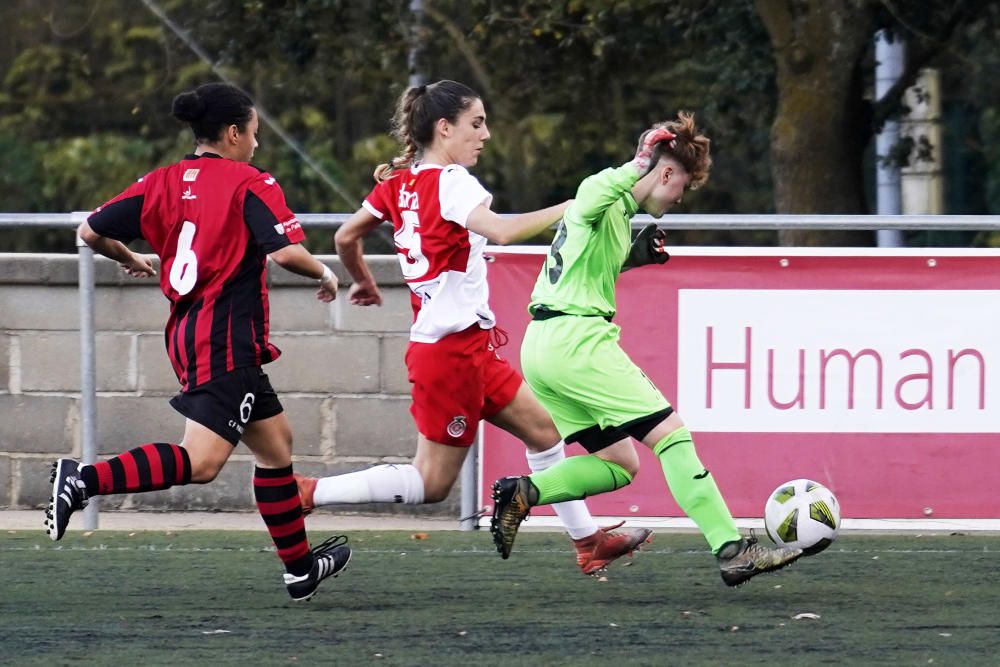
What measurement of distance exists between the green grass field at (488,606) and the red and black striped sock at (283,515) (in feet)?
0.53

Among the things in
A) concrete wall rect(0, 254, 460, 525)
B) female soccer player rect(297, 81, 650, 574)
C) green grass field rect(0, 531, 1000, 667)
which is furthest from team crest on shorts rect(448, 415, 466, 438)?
concrete wall rect(0, 254, 460, 525)

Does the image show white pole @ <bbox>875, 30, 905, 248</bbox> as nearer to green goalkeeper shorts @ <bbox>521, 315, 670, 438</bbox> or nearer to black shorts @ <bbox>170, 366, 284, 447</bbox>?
green goalkeeper shorts @ <bbox>521, 315, 670, 438</bbox>

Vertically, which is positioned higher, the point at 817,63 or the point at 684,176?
the point at 817,63

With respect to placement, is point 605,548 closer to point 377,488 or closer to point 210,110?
point 377,488

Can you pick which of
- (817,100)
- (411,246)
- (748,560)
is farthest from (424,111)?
(817,100)

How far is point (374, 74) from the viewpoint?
1955 cm

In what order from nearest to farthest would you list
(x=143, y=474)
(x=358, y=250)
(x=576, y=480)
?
1. (x=143, y=474)
2. (x=576, y=480)
3. (x=358, y=250)

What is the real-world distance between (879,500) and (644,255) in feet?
6.82

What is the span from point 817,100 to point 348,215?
20.4 feet

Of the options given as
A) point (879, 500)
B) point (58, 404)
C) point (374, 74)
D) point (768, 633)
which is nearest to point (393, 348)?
point (58, 404)

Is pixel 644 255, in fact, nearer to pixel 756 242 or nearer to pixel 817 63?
pixel 817 63

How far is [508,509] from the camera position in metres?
6.05

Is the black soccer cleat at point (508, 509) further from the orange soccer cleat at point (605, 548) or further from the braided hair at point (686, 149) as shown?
the braided hair at point (686, 149)

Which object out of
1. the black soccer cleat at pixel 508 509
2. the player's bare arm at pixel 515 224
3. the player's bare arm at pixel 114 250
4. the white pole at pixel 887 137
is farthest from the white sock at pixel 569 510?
the white pole at pixel 887 137
